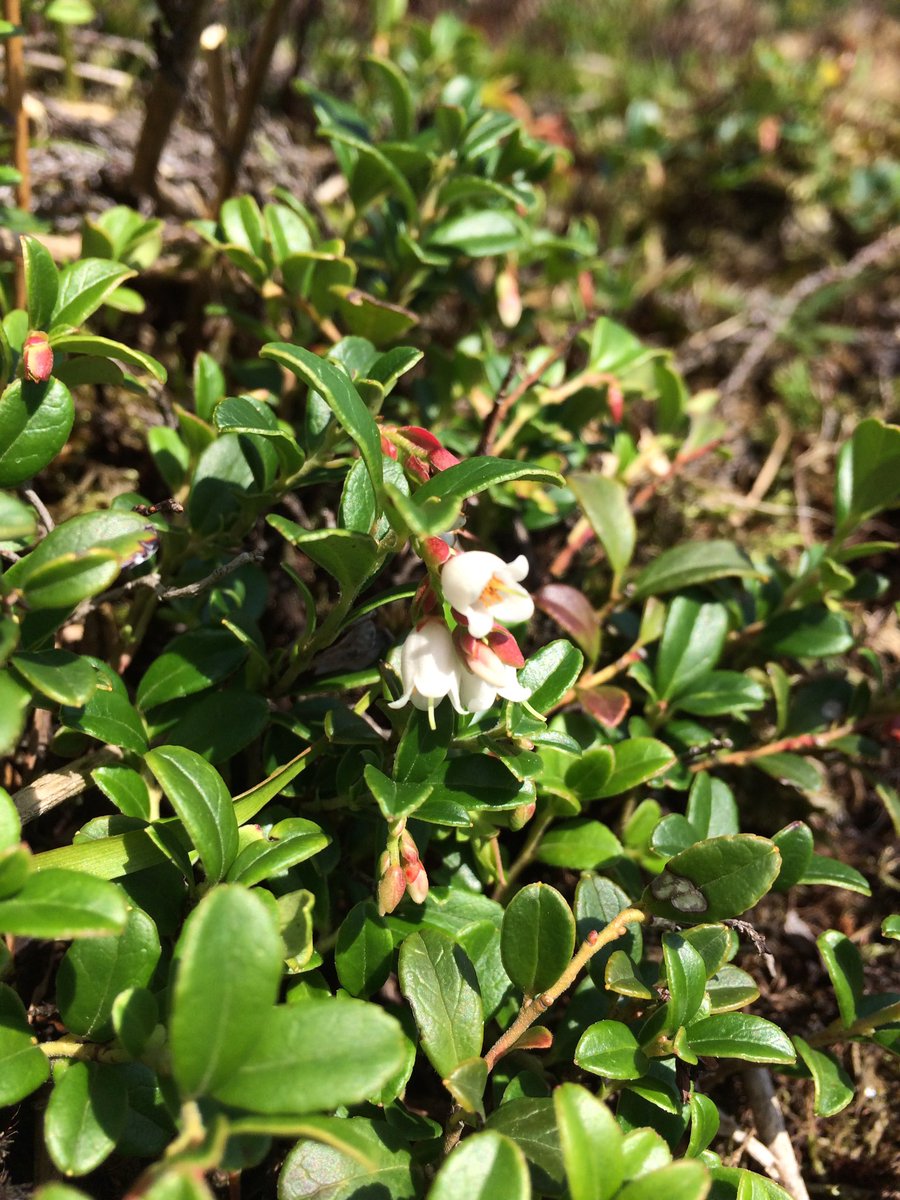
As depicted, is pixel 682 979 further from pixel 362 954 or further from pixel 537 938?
pixel 362 954

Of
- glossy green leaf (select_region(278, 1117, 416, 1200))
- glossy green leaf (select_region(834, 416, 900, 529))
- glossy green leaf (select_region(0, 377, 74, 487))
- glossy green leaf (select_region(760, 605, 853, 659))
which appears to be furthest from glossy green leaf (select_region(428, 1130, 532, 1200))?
glossy green leaf (select_region(834, 416, 900, 529))

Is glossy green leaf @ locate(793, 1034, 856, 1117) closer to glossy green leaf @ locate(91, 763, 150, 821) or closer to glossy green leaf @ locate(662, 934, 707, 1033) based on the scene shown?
glossy green leaf @ locate(662, 934, 707, 1033)

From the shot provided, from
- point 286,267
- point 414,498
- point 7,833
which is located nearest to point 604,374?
point 286,267

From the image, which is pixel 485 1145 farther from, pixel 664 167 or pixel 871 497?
pixel 664 167

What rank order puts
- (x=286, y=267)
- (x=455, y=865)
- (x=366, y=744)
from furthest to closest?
(x=286, y=267), (x=455, y=865), (x=366, y=744)

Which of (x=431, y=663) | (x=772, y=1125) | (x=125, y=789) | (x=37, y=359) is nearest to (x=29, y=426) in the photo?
(x=37, y=359)

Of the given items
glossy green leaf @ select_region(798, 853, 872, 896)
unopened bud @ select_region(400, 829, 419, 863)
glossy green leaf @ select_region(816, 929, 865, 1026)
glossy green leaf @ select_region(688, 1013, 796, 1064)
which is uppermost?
unopened bud @ select_region(400, 829, 419, 863)

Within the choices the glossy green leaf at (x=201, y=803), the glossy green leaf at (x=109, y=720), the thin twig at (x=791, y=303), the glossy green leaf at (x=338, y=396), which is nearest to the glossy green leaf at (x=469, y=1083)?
the glossy green leaf at (x=201, y=803)

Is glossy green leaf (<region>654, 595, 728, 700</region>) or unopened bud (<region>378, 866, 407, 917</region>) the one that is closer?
unopened bud (<region>378, 866, 407, 917</region>)
